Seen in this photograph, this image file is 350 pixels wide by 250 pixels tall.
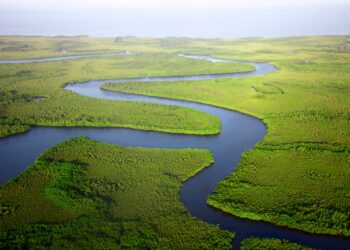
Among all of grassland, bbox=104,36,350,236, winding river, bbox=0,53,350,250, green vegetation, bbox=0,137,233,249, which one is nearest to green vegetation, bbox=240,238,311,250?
winding river, bbox=0,53,350,250

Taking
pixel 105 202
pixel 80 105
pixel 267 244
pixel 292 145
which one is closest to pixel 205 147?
pixel 292 145

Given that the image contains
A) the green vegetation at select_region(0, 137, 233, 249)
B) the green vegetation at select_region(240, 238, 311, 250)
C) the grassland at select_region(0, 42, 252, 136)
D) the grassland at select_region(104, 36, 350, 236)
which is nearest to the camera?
the green vegetation at select_region(240, 238, 311, 250)

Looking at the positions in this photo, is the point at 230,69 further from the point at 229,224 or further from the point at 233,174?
the point at 229,224

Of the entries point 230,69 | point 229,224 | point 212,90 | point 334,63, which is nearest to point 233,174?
point 229,224

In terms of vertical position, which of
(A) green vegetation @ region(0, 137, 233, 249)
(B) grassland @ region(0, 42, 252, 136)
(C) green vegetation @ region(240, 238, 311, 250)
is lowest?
(C) green vegetation @ region(240, 238, 311, 250)

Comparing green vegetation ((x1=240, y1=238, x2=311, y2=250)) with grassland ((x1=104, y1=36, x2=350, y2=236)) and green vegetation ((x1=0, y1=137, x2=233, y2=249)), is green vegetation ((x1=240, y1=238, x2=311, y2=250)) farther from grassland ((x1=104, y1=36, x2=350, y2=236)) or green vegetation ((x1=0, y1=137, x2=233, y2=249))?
grassland ((x1=104, y1=36, x2=350, y2=236))

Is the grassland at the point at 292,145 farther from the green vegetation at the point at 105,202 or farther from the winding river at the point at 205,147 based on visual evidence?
the green vegetation at the point at 105,202

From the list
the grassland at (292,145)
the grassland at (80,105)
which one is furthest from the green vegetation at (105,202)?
the grassland at (80,105)
